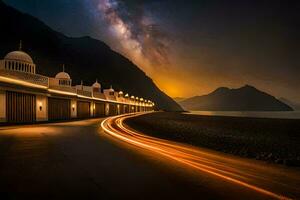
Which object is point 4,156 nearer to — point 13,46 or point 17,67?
point 17,67

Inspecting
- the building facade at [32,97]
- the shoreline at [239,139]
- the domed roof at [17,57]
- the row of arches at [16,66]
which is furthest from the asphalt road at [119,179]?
the domed roof at [17,57]

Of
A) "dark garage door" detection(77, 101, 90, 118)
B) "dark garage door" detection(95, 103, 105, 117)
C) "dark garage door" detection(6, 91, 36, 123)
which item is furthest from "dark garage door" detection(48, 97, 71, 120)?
"dark garage door" detection(95, 103, 105, 117)

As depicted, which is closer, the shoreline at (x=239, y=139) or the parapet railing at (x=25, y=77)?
the shoreline at (x=239, y=139)

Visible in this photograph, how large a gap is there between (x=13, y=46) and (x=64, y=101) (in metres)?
130

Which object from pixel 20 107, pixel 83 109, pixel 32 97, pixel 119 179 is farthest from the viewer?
pixel 83 109

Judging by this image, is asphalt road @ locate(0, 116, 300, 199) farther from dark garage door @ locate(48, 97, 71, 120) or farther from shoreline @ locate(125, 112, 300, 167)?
dark garage door @ locate(48, 97, 71, 120)

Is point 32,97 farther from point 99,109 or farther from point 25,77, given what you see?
point 99,109

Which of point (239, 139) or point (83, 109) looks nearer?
point (239, 139)

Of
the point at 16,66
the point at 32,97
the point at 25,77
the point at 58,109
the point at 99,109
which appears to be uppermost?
the point at 16,66

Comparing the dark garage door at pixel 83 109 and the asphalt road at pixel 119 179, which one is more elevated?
the dark garage door at pixel 83 109

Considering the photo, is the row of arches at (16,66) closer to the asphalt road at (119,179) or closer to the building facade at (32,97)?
the building facade at (32,97)

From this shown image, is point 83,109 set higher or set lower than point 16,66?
lower

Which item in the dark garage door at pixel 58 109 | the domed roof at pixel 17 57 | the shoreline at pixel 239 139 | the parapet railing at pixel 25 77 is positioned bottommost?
the shoreline at pixel 239 139

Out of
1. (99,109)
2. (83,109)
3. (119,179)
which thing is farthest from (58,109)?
(119,179)
